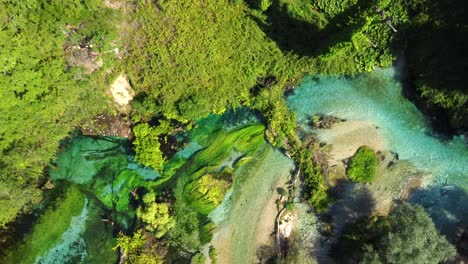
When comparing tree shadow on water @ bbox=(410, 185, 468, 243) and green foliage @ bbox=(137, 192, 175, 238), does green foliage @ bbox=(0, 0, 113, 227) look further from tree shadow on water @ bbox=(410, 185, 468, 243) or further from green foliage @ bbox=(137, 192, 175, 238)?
tree shadow on water @ bbox=(410, 185, 468, 243)

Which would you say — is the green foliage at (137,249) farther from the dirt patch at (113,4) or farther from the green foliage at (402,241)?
the dirt patch at (113,4)

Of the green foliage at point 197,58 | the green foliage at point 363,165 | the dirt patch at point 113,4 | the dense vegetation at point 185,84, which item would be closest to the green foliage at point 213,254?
the dense vegetation at point 185,84

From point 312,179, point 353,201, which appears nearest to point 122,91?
point 312,179

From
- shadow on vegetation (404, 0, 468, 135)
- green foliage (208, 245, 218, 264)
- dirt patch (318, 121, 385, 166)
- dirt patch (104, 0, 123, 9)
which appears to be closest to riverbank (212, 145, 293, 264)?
green foliage (208, 245, 218, 264)

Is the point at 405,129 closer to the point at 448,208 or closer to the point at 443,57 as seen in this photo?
the point at 443,57

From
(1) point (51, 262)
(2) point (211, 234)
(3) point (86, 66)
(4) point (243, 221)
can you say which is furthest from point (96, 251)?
(3) point (86, 66)
